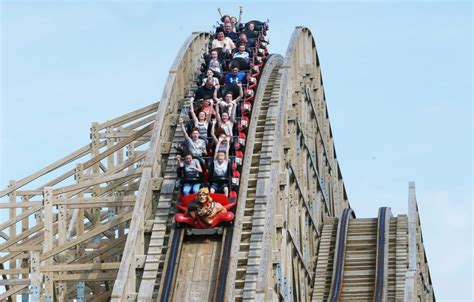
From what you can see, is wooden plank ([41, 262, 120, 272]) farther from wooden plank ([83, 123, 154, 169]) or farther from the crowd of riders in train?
wooden plank ([83, 123, 154, 169])

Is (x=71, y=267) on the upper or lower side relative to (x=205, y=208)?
lower

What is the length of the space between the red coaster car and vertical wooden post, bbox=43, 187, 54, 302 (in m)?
2.67

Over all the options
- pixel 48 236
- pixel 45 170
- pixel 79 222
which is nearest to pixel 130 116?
pixel 45 170

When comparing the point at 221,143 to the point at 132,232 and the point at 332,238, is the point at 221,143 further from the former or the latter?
the point at 332,238

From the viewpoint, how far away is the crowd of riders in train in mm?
Answer: 25297

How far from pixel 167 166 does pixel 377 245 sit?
6469 millimetres

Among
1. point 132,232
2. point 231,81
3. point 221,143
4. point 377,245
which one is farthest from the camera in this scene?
point 377,245

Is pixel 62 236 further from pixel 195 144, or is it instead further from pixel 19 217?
pixel 195 144

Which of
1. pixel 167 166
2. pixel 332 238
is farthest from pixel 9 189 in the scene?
pixel 332 238

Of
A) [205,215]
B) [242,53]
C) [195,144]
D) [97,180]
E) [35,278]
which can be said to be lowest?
[35,278]

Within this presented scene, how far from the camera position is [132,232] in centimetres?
2480

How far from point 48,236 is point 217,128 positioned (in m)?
3.73

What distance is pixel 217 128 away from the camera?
27.4 metres


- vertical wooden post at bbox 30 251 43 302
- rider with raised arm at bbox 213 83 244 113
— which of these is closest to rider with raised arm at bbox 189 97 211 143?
rider with raised arm at bbox 213 83 244 113
